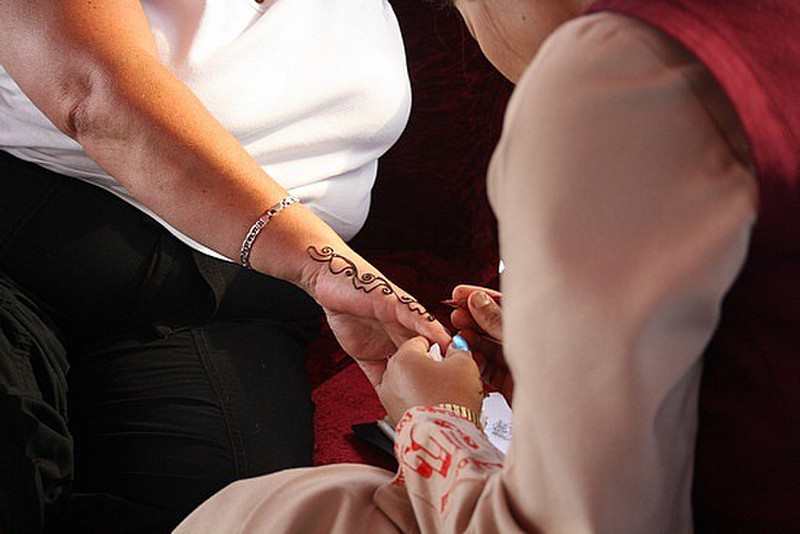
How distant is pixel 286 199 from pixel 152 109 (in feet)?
0.57

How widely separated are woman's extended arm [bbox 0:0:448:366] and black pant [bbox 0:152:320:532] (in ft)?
0.45

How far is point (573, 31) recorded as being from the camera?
1.67 feet

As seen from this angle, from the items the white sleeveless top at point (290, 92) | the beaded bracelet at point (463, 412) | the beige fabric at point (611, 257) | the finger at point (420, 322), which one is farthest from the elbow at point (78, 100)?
the beige fabric at point (611, 257)

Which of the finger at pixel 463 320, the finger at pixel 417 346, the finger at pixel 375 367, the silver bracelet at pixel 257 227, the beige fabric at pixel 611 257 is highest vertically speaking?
the beige fabric at pixel 611 257

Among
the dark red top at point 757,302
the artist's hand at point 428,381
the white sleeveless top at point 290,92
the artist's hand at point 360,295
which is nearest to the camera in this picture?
the dark red top at point 757,302

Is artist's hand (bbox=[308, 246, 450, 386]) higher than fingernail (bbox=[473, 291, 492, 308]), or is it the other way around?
artist's hand (bbox=[308, 246, 450, 386])

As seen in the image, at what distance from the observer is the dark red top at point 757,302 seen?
480mm

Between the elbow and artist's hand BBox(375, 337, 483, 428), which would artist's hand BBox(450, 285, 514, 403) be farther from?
the elbow

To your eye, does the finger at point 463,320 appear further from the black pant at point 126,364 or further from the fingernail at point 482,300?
the black pant at point 126,364

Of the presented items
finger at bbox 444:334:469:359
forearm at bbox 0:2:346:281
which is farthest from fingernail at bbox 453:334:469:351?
forearm at bbox 0:2:346:281

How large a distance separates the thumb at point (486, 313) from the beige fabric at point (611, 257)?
49cm

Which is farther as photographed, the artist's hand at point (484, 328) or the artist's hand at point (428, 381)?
the artist's hand at point (484, 328)

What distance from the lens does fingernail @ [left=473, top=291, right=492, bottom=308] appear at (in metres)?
1.08

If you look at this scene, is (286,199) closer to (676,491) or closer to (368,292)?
(368,292)
